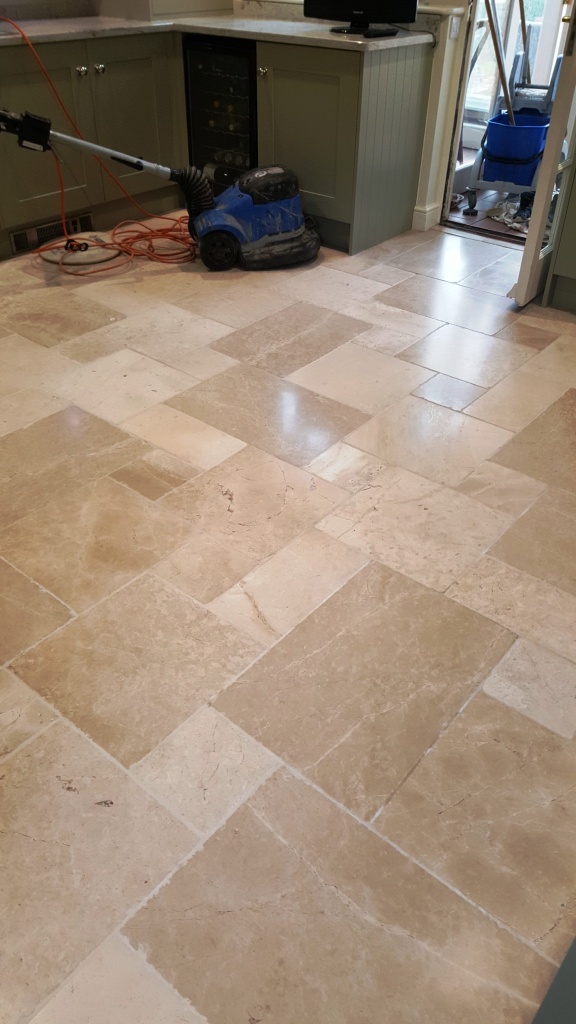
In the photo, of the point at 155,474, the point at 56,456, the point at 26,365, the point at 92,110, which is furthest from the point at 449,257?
the point at 56,456

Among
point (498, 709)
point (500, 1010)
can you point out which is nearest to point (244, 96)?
point (498, 709)

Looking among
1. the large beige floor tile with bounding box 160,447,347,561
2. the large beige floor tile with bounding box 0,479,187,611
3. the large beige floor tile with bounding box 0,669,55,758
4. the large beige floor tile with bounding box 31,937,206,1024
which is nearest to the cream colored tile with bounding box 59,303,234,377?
the large beige floor tile with bounding box 160,447,347,561

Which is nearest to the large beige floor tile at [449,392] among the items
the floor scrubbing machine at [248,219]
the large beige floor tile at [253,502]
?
the large beige floor tile at [253,502]

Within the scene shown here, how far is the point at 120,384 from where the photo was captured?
9.43ft

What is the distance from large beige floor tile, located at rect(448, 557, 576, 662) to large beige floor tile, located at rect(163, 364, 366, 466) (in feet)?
2.37

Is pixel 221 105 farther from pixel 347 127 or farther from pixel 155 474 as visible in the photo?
pixel 155 474

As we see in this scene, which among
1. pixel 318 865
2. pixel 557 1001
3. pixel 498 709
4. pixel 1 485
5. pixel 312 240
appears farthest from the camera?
pixel 312 240

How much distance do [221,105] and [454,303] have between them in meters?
1.78

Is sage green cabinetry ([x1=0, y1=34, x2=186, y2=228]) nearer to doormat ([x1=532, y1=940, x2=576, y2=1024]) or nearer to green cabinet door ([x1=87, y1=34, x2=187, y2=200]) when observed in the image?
green cabinet door ([x1=87, y1=34, x2=187, y2=200])

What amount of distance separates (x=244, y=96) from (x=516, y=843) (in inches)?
152

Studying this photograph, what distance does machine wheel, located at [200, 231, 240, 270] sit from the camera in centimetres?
374

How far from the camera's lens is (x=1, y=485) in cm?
235

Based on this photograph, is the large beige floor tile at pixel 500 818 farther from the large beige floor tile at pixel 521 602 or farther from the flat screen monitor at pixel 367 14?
the flat screen monitor at pixel 367 14

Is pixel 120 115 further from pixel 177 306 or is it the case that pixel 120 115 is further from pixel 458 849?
pixel 458 849
